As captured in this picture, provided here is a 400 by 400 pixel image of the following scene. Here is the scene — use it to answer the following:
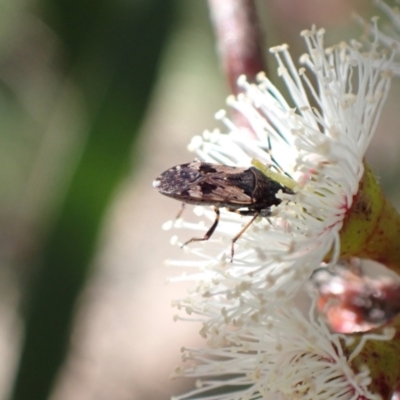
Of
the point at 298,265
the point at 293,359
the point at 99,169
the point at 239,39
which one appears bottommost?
the point at 293,359

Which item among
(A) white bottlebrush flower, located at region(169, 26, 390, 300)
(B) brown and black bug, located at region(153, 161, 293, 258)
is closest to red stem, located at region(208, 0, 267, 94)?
(A) white bottlebrush flower, located at region(169, 26, 390, 300)

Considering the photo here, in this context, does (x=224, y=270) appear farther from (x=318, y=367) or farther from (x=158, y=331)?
(x=158, y=331)

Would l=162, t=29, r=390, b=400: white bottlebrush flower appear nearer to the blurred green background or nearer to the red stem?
the red stem

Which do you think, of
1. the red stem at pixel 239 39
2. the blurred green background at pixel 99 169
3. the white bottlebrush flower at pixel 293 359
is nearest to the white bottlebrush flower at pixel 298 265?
the white bottlebrush flower at pixel 293 359

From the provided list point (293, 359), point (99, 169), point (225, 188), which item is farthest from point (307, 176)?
point (99, 169)

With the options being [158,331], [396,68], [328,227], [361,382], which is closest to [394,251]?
[328,227]

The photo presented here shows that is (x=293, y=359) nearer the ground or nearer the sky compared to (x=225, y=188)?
nearer the ground

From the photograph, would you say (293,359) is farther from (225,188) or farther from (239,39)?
(239,39)

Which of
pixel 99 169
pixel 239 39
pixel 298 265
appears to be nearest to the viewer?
pixel 298 265
